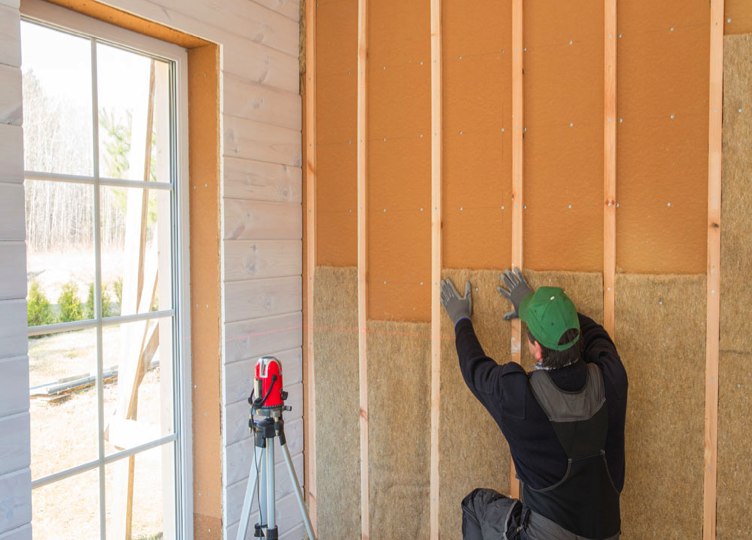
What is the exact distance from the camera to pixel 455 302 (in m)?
2.23

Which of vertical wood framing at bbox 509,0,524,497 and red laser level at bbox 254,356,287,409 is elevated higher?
vertical wood framing at bbox 509,0,524,497

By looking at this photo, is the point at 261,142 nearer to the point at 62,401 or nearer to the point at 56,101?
the point at 56,101

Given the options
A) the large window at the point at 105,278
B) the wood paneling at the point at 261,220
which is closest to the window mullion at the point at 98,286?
the large window at the point at 105,278

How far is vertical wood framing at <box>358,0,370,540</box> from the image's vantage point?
8.02ft

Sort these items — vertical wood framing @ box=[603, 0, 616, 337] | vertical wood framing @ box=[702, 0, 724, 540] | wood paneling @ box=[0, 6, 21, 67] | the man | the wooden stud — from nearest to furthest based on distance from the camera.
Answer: wood paneling @ box=[0, 6, 21, 67]
the man
vertical wood framing @ box=[702, 0, 724, 540]
vertical wood framing @ box=[603, 0, 616, 337]
the wooden stud

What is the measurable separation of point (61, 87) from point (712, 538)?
280 centimetres

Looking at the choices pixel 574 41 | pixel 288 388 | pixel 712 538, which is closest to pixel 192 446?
pixel 288 388

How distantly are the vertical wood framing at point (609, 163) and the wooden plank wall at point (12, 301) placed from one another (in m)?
1.97

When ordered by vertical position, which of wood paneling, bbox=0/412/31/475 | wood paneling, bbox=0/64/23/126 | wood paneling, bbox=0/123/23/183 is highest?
wood paneling, bbox=0/64/23/126

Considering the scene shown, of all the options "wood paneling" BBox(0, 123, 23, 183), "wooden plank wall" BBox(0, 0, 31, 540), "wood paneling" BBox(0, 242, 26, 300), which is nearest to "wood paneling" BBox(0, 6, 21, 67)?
"wooden plank wall" BBox(0, 0, 31, 540)

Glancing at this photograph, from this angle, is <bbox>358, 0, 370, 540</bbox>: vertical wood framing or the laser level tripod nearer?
the laser level tripod

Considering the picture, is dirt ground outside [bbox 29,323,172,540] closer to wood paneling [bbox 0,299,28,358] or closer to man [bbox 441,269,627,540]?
wood paneling [bbox 0,299,28,358]

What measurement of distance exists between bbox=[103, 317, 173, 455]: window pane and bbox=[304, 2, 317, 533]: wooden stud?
0.67 meters

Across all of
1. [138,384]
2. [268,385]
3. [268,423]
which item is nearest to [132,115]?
[138,384]
